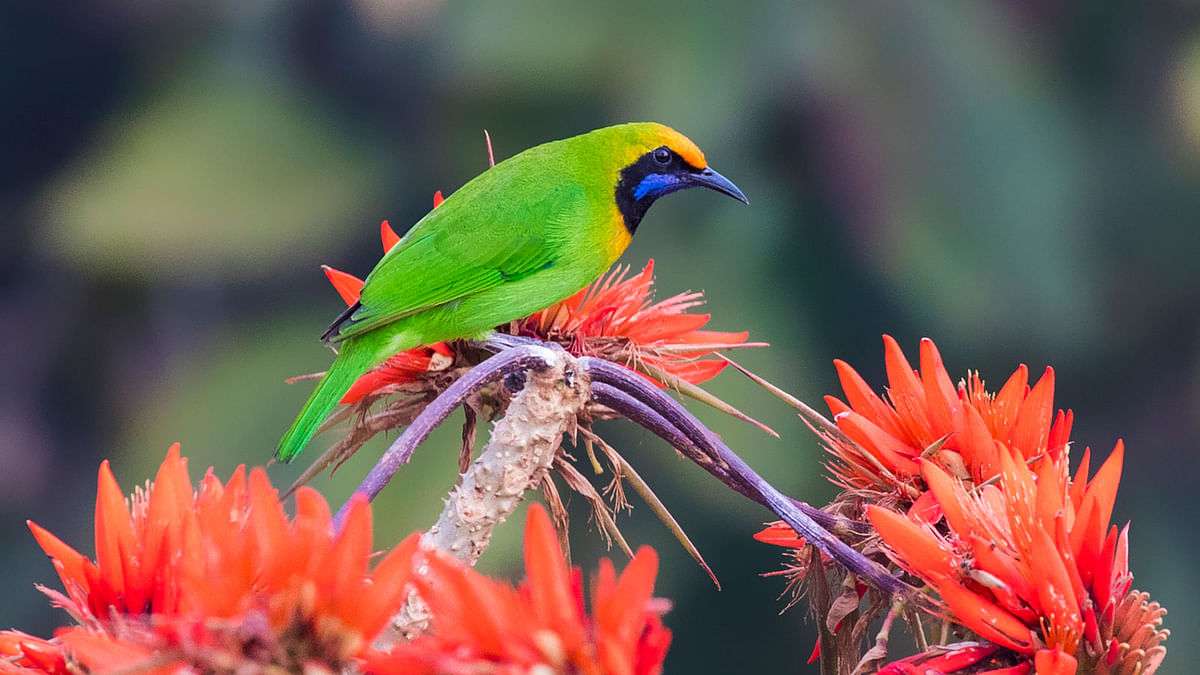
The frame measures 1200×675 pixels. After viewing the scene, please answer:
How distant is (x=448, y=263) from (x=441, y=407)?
31cm

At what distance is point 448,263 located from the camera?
63 centimetres

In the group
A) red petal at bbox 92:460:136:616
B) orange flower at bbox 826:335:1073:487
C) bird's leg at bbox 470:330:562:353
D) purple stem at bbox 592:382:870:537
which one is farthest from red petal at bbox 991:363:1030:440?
red petal at bbox 92:460:136:616

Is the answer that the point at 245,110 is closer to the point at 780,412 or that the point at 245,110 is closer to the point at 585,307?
the point at 780,412

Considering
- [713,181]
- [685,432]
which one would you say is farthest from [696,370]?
[713,181]

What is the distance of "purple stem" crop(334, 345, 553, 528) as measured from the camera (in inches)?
11.9

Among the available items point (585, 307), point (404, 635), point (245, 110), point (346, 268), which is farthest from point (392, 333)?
point (245, 110)

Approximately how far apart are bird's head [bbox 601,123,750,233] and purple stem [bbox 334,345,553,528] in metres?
0.37

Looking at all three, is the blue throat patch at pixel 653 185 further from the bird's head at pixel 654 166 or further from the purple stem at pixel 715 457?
the purple stem at pixel 715 457

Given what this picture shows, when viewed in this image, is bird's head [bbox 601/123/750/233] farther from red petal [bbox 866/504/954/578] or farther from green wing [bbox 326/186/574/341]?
red petal [bbox 866/504/954/578]

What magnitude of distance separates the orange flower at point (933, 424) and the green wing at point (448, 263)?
248 mm

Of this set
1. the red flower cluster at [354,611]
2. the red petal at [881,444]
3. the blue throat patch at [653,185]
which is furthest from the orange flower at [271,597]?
the blue throat patch at [653,185]

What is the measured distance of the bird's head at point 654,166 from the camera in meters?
0.71

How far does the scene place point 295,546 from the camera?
0.80ft

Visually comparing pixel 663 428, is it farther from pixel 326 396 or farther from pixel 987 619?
pixel 326 396
